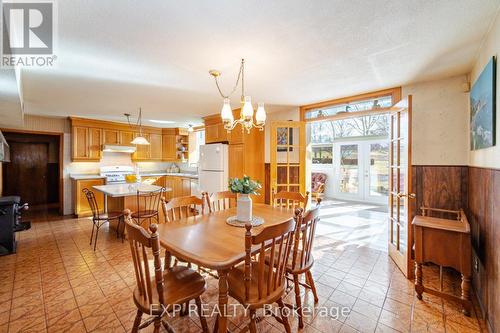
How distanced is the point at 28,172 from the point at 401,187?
8.25m

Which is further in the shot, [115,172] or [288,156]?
[115,172]

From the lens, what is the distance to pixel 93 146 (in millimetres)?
5484

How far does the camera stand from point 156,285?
4.57ft

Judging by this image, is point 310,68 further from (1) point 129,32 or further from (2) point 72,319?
(2) point 72,319

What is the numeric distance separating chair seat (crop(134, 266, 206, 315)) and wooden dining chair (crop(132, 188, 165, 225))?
1919 mm

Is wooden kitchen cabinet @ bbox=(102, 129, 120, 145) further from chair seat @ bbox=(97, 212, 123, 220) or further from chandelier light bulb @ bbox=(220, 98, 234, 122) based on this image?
chandelier light bulb @ bbox=(220, 98, 234, 122)

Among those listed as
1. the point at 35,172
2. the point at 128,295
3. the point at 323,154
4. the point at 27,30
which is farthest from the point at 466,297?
the point at 35,172

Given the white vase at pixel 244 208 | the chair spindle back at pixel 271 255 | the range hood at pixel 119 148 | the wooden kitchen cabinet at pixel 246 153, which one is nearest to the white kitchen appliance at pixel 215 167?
the wooden kitchen cabinet at pixel 246 153

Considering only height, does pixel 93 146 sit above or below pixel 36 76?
below

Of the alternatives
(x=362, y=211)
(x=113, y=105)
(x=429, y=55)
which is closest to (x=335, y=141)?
(x=362, y=211)

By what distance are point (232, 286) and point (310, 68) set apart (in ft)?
7.49

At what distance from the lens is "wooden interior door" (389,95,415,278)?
2.43m

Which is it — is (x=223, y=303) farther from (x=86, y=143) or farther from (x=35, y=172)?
(x=35, y=172)

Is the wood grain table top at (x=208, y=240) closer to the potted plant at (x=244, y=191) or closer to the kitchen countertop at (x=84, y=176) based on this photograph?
the potted plant at (x=244, y=191)
